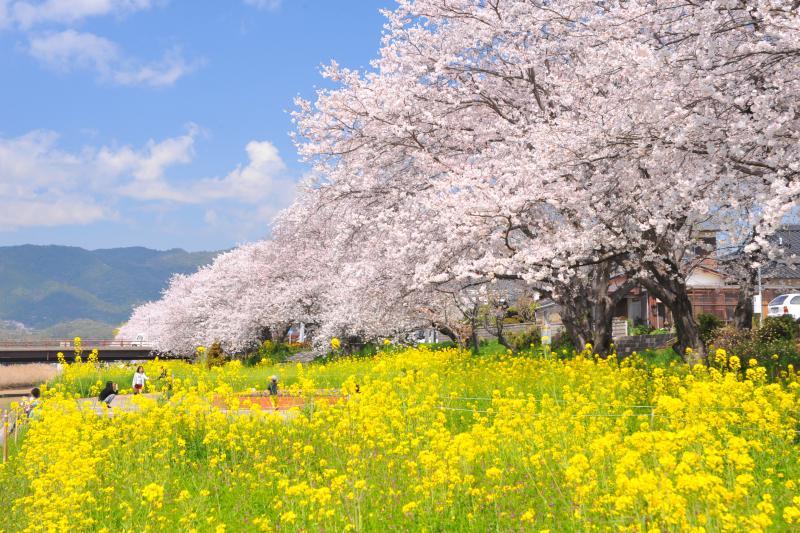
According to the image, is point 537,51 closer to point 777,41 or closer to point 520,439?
point 777,41

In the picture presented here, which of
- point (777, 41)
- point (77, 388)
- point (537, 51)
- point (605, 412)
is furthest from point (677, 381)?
point (77, 388)

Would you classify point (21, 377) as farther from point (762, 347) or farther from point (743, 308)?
point (762, 347)

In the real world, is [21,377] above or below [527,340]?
below

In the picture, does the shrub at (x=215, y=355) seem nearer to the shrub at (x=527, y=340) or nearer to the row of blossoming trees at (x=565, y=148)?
the shrub at (x=527, y=340)

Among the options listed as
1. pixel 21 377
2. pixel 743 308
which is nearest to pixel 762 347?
pixel 743 308

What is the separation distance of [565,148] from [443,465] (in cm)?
772

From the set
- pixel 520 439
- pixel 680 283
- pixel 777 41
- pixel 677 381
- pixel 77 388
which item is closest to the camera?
pixel 520 439

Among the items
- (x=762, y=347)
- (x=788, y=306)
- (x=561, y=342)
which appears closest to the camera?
(x=762, y=347)

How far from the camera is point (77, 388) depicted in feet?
88.8

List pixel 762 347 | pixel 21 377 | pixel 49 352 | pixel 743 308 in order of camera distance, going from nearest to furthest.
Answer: pixel 762 347 < pixel 743 308 < pixel 21 377 < pixel 49 352

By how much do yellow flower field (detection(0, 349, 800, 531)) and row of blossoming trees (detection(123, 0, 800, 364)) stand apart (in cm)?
296

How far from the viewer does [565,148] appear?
13.4m

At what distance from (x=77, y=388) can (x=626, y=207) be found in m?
21.6

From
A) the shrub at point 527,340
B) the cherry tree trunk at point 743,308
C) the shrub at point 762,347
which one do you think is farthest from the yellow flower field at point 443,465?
the shrub at point 527,340
